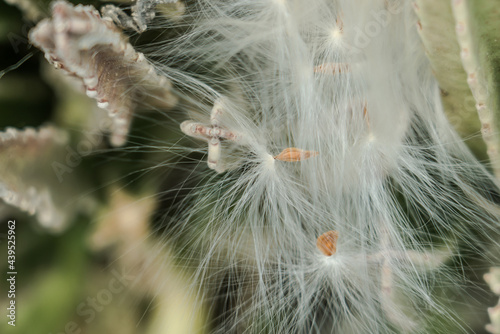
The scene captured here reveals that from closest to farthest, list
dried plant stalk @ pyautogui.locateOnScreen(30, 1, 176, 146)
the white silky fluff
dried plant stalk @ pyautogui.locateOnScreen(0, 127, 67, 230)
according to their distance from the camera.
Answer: dried plant stalk @ pyautogui.locateOnScreen(30, 1, 176, 146), dried plant stalk @ pyautogui.locateOnScreen(0, 127, 67, 230), the white silky fluff

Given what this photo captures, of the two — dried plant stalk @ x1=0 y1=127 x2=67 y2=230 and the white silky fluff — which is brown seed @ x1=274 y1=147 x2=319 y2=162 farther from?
dried plant stalk @ x1=0 y1=127 x2=67 y2=230

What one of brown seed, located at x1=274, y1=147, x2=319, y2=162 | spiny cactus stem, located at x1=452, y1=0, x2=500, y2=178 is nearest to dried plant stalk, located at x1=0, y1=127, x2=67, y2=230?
brown seed, located at x1=274, y1=147, x2=319, y2=162

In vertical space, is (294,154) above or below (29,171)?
below

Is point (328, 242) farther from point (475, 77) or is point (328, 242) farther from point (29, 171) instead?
point (29, 171)

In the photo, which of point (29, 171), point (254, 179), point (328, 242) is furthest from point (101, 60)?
point (328, 242)

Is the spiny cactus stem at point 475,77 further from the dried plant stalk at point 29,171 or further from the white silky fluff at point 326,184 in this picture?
the dried plant stalk at point 29,171

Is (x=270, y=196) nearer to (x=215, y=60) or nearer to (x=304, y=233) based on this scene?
(x=304, y=233)
